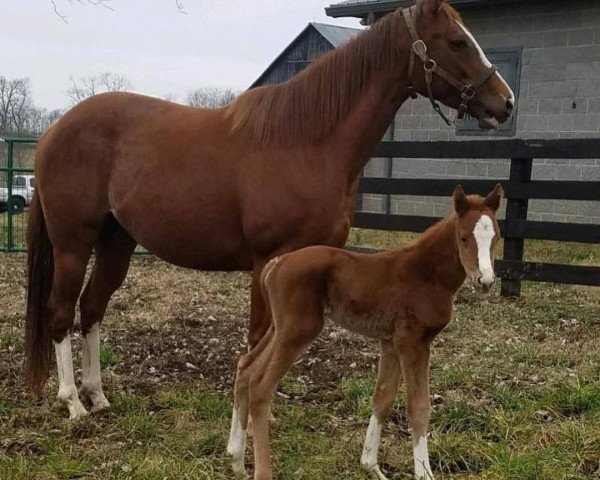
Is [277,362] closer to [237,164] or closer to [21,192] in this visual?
[237,164]

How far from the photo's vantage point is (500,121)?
373 cm

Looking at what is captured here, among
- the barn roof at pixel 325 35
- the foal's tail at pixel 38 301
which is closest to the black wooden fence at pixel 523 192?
the foal's tail at pixel 38 301

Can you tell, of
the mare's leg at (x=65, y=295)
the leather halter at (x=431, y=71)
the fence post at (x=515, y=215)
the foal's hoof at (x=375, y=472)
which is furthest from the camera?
the fence post at (x=515, y=215)

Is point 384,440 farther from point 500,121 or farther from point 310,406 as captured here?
point 500,121

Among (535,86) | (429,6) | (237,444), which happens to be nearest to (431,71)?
(429,6)

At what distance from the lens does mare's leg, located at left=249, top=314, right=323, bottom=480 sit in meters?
2.95

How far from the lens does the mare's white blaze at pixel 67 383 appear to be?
13.0 ft

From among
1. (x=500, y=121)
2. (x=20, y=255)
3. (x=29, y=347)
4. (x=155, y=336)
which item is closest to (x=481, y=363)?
(x=500, y=121)

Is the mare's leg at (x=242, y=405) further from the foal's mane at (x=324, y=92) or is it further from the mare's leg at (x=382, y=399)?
the foal's mane at (x=324, y=92)

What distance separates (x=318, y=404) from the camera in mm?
4172

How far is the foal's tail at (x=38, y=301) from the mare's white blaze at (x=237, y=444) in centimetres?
152

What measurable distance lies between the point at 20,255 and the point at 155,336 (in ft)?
16.5

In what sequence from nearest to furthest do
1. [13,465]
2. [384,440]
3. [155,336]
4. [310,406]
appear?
1. [13,465]
2. [384,440]
3. [310,406]
4. [155,336]

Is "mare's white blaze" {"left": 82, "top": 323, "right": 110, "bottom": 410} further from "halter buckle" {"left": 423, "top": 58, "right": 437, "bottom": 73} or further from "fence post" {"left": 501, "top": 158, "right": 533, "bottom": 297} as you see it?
"fence post" {"left": 501, "top": 158, "right": 533, "bottom": 297}
